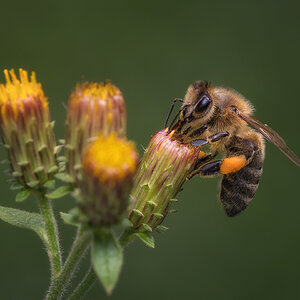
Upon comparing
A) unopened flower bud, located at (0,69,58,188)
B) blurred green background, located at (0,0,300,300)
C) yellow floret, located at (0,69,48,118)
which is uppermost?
yellow floret, located at (0,69,48,118)

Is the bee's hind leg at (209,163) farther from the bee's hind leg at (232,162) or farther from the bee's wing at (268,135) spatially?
the bee's wing at (268,135)

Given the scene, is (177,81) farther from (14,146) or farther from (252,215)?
(14,146)

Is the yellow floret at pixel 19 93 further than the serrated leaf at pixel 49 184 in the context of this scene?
No

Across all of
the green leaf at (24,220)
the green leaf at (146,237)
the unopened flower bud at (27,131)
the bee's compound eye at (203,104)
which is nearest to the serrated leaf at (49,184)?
the unopened flower bud at (27,131)

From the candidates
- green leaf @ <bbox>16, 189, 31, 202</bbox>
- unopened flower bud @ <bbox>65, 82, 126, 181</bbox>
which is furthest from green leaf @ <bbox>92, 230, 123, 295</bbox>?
green leaf @ <bbox>16, 189, 31, 202</bbox>

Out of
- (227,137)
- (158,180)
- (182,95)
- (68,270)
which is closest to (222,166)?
(227,137)

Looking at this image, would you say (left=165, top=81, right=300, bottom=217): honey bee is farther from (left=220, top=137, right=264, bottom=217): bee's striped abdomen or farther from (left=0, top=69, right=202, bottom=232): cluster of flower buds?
(left=0, top=69, right=202, bottom=232): cluster of flower buds

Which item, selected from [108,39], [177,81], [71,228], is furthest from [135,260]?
[108,39]
